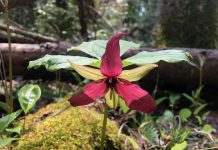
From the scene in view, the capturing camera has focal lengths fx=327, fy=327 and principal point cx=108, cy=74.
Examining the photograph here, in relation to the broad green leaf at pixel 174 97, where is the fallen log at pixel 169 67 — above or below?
above

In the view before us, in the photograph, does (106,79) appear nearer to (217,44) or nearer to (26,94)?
(26,94)

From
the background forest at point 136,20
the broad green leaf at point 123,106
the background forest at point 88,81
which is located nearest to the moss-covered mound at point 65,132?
the background forest at point 88,81

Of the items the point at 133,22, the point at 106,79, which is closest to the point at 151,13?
the point at 133,22

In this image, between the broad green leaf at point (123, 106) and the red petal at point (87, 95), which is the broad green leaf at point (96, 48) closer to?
the red petal at point (87, 95)

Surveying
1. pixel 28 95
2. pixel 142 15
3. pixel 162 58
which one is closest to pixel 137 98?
pixel 162 58

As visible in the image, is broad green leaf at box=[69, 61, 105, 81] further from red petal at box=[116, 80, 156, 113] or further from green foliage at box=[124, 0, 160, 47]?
green foliage at box=[124, 0, 160, 47]

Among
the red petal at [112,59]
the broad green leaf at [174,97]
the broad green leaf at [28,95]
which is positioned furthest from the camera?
the broad green leaf at [174,97]
